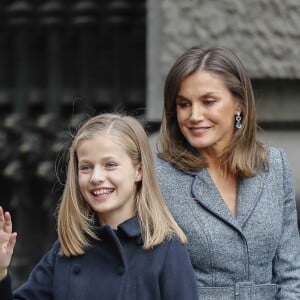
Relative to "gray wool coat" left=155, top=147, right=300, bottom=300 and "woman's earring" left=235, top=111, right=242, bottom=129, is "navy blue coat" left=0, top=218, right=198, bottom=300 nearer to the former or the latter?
"gray wool coat" left=155, top=147, right=300, bottom=300

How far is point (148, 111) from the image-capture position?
441 cm

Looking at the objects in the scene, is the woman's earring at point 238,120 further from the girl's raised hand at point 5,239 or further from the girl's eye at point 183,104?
the girl's raised hand at point 5,239

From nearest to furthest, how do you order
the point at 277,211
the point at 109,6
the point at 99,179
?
1. the point at 99,179
2. the point at 277,211
3. the point at 109,6

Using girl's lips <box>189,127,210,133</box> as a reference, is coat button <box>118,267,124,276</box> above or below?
below

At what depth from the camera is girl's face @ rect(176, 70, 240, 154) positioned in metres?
2.96

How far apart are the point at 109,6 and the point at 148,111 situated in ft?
2.00

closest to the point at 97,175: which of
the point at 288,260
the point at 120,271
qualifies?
the point at 120,271

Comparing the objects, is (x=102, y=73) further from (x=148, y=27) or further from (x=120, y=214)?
(x=120, y=214)

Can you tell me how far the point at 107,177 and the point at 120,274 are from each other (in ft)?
0.82

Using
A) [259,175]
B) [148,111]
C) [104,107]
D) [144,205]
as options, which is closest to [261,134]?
[148,111]

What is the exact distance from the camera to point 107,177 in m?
2.81

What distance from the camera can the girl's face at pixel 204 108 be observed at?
296cm

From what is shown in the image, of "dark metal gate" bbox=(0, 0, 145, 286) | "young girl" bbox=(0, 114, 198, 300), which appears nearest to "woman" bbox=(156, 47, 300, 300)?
"young girl" bbox=(0, 114, 198, 300)

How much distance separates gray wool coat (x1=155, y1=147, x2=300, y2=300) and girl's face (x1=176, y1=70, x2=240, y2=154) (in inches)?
4.3
